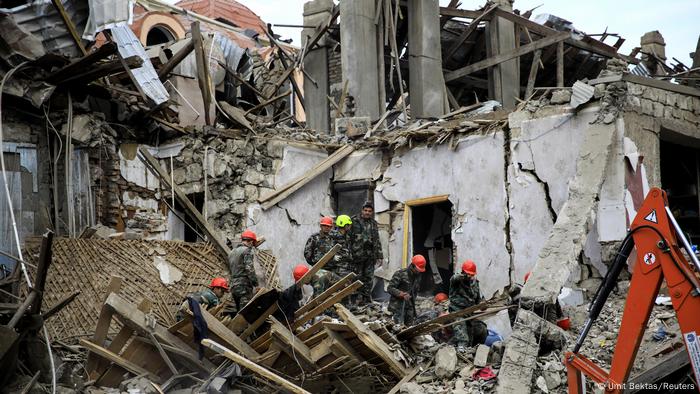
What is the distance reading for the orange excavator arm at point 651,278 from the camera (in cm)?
586

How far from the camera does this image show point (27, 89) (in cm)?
1148

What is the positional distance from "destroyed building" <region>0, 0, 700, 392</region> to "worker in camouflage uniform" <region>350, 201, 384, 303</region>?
2.67ft

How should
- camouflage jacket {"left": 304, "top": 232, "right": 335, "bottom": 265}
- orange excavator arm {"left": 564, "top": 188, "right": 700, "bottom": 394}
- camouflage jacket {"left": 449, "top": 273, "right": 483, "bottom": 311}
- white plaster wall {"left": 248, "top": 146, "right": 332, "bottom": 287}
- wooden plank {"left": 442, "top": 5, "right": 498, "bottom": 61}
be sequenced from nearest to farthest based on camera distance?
orange excavator arm {"left": 564, "top": 188, "right": 700, "bottom": 394} → camouflage jacket {"left": 449, "top": 273, "right": 483, "bottom": 311} → camouflage jacket {"left": 304, "top": 232, "right": 335, "bottom": 265} → white plaster wall {"left": 248, "top": 146, "right": 332, "bottom": 287} → wooden plank {"left": 442, "top": 5, "right": 498, "bottom": 61}

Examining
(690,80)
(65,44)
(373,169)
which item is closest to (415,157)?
(373,169)

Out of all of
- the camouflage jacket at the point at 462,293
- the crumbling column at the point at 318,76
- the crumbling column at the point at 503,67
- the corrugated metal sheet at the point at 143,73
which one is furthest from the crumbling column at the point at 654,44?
the corrugated metal sheet at the point at 143,73

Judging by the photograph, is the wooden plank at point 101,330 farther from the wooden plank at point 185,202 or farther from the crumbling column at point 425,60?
the crumbling column at point 425,60

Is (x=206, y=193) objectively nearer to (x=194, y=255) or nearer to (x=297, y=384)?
(x=194, y=255)

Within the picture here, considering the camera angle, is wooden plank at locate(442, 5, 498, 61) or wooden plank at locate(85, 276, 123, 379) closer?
wooden plank at locate(85, 276, 123, 379)

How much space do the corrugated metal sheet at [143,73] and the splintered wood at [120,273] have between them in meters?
2.35

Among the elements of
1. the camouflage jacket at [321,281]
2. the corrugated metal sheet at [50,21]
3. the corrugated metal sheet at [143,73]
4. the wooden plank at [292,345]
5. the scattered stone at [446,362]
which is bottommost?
the scattered stone at [446,362]

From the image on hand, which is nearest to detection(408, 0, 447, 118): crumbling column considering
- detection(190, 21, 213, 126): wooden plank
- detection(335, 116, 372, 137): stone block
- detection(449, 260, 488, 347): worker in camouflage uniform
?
detection(335, 116, 372, 137): stone block

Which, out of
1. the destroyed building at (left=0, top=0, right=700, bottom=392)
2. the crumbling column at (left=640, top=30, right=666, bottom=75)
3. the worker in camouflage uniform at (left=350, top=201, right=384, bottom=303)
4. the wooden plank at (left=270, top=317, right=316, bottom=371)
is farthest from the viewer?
the crumbling column at (left=640, top=30, right=666, bottom=75)

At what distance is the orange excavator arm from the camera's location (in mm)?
5855

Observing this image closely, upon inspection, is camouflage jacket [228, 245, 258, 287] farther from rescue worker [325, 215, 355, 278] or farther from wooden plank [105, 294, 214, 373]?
wooden plank [105, 294, 214, 373]
